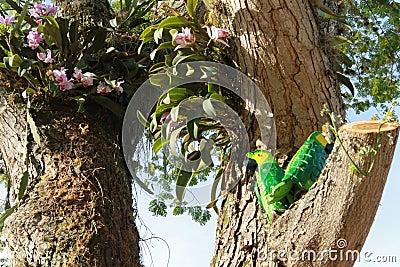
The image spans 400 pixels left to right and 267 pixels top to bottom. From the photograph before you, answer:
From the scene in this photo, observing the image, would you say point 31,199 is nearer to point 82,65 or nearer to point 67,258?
point 67,258

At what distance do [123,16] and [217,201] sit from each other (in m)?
1.32

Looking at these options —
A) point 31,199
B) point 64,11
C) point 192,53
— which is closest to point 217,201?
point 192,53

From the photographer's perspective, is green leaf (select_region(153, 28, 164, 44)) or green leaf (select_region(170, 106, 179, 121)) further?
green leaf (select_region(153, 28, 164, 44))

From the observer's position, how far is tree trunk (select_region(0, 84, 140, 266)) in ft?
8.62

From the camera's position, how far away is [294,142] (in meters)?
2.29

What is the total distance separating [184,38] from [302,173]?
2.87 ft

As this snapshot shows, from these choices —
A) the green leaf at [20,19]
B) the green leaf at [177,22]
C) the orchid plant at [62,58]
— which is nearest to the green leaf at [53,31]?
the orchid plant at [62,58]

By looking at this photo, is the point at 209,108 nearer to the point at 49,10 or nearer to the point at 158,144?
the point at 158,144

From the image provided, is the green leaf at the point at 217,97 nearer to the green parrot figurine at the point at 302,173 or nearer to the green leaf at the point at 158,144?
the green leaf at the point at 158,144

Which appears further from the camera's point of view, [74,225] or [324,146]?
[74,225]

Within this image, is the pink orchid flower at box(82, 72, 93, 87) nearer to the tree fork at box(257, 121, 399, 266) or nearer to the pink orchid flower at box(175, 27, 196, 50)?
the pink orchid flower at box(175, 27, 196, 50)

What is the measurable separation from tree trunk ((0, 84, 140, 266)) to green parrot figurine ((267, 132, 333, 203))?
3.43 ft

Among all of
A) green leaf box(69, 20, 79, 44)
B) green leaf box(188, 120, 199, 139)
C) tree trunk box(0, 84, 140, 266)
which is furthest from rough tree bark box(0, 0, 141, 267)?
green leaf box(188, 120, 199, 139)

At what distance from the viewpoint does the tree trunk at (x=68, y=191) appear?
2.63m
